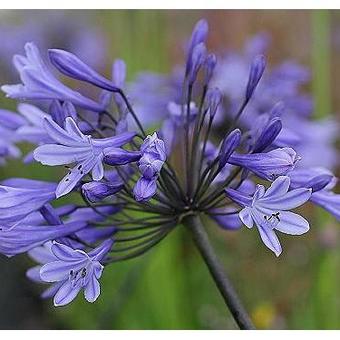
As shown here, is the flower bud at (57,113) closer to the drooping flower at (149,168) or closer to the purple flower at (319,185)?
the drooping flower at (149,168)

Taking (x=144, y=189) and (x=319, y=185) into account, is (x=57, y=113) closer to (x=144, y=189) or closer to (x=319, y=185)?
(x=144, y=189)

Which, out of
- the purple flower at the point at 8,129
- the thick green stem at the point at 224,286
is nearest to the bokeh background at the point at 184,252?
the purple flower at the point at 8,129

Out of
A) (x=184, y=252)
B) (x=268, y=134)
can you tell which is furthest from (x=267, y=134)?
(x=184, y=252)

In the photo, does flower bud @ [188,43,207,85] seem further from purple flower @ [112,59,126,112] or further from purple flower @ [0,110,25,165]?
purple flower @ [0,110,25,165]

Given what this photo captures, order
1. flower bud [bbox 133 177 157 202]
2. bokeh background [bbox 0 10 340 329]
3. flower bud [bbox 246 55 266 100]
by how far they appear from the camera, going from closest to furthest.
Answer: flower bud [bbox 133 177 157 202]
flower bud [bbox 246 55 266 100]
bokeh background [bbox 0 10 340 329]

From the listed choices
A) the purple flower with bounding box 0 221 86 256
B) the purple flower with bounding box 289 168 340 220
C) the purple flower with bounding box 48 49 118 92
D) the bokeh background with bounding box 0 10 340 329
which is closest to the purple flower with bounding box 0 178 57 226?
the purple flower with bounding box 0 221 86 256
